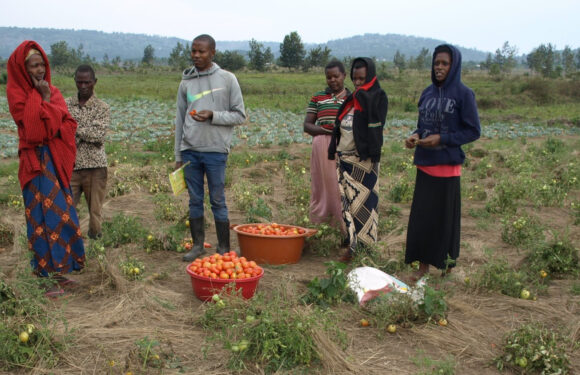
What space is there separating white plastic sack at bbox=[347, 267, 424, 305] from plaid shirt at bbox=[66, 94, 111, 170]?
2.72m

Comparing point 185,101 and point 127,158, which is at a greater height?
point 185,101

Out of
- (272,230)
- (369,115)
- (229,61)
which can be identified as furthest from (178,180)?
(229,61)

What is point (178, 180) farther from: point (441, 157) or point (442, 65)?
point (442, 65)

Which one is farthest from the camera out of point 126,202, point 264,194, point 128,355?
point 264,194

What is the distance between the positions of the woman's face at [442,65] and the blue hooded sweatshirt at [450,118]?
28mm

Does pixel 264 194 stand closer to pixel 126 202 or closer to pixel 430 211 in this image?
pixel 126 202

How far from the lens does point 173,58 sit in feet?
246

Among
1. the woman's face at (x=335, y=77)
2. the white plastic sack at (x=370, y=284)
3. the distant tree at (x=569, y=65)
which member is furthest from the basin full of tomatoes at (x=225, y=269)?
the distant tree at (x=569, y=65)

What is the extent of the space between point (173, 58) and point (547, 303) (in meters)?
75.8

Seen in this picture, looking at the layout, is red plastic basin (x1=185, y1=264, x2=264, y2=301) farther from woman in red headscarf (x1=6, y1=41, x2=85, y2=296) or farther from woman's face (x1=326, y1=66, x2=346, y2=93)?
woman's face (x1=326, y1=66, x2=346, y2=93)

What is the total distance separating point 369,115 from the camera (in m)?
4.52

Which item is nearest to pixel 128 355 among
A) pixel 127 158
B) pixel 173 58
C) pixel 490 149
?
pixel 127 158

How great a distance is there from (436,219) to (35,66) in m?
3.17

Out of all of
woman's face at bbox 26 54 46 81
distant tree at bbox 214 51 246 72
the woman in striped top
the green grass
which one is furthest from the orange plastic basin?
distant tree at bbox 214 51 246 72
